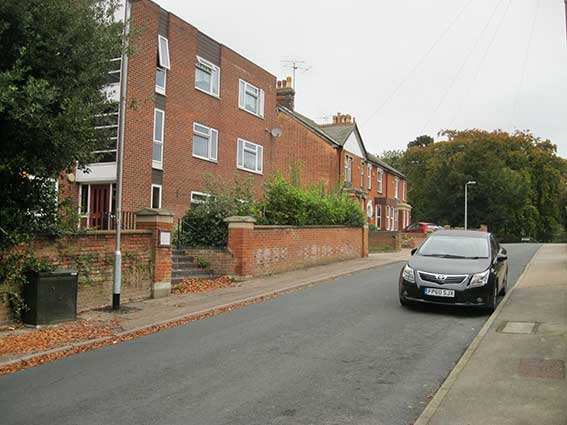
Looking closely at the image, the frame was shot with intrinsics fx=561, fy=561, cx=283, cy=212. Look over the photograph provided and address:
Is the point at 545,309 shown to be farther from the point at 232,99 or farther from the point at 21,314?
the point at 232,99

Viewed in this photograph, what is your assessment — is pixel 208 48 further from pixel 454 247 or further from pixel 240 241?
pixel 454 247

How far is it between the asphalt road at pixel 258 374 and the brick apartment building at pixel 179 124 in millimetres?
7258

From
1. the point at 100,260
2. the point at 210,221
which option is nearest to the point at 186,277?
the point at 210,221

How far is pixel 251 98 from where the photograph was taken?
27312 millimetres

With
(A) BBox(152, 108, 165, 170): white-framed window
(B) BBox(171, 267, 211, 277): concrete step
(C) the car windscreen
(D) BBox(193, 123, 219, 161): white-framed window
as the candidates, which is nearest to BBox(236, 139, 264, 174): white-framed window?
(D) BBox(193, 123, 219, 161): white-framed window

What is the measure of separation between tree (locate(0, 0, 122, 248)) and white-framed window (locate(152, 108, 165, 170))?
10.9 meters

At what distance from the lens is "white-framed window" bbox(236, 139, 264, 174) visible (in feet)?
85.5

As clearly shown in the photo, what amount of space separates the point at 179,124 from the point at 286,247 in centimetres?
704

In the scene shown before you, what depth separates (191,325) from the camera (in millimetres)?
9789

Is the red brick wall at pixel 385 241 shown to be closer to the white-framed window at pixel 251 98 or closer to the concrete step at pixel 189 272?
the white-framed window at pixel 251 98

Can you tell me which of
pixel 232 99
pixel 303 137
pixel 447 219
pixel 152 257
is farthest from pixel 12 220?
pixel 447 219

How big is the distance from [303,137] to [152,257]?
24846 millimetres

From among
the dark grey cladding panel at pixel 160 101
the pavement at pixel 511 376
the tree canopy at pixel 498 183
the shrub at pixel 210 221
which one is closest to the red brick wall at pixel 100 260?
the shrub at pixel 210 221

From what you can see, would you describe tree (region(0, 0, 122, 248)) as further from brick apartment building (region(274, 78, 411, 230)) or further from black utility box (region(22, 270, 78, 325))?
brick apartment building (region(274, 78, 411, 230))
